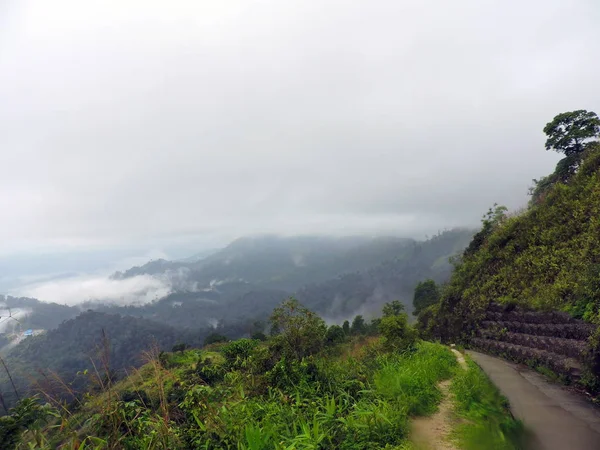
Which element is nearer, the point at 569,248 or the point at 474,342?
the point at 569,248

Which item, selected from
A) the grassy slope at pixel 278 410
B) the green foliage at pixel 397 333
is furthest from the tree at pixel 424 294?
the grassy slope at pixel 278 410

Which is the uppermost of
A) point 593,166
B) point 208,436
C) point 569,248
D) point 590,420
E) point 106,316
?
point 593,166

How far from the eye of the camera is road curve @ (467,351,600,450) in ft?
15.4

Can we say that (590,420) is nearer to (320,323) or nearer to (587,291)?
(587,291)

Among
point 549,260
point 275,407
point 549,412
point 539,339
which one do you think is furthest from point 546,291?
point 275,407

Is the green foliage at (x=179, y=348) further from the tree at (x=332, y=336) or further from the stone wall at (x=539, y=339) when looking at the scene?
the stone wall at (x=539, y=339)

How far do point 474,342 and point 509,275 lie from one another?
3175mm

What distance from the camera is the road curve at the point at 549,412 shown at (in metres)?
4.69

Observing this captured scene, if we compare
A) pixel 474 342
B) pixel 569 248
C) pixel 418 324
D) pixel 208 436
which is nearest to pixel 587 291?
pixel 569 248

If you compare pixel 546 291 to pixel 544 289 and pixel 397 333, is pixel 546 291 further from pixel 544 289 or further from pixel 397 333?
pixel 397 333

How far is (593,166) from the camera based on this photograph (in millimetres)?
13164

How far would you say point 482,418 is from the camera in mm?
5422

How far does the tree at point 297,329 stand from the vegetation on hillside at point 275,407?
2 centimetres

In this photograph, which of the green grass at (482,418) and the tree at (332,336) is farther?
the tree at (332,336)
